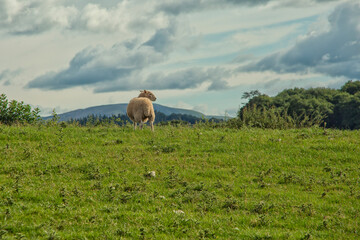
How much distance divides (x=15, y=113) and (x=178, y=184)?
1758cm

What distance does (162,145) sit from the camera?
59.0 ft

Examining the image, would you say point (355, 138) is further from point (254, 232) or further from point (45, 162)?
point (45, 162)

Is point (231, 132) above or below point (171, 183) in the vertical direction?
above

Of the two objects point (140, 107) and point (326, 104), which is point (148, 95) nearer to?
point (140, 107)

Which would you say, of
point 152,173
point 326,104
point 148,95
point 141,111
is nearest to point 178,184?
point 152,173

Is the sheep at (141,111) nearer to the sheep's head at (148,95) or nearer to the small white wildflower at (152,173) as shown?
the sheep's head at (148,95)

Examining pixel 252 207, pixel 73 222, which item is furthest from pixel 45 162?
pixel 252 207

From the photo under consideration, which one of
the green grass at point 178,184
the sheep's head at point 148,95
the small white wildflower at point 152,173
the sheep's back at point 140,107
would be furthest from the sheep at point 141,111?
the small white wildflower at point 152,173

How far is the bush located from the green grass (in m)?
6.81

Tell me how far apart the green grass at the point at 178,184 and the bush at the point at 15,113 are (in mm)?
6814

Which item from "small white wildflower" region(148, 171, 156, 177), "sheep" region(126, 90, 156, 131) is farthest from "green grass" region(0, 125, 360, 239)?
"sheep" region(126, 90, 156, 131)

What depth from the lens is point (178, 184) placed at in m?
13.0

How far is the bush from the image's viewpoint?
2555 cm

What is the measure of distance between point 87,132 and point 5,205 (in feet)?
34.6
